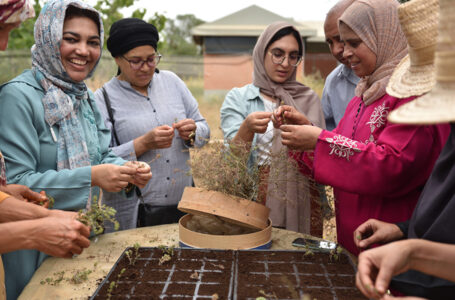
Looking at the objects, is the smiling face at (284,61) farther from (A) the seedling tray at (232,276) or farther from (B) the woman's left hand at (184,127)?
(A) the seedling tray at (232,276)

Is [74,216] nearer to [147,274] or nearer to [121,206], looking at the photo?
[147,274]

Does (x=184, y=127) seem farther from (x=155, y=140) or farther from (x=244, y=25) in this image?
(x=244, y=25)

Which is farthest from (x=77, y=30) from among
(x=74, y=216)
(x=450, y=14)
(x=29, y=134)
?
(x=450, y=14)

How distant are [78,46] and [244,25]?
1607cm

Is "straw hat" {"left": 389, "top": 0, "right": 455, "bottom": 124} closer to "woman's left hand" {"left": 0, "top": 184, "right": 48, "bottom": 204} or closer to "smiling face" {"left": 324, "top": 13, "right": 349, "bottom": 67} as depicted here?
"woman's left hand" {"left": 0, "top": 184, "right": 48, "bottom": 204}

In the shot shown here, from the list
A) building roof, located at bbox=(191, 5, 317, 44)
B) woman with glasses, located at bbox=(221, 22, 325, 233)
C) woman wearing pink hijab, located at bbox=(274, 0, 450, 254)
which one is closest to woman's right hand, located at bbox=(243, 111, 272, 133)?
woman with glasses, located at bbox=(221, 22, 325, 233)

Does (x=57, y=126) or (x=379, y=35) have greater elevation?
(x=379, y=35)

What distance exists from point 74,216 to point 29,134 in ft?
2.12

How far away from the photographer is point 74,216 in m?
1.70

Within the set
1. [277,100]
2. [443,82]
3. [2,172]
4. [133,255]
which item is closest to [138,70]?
[277,100]

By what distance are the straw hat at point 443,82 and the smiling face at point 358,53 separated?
1041mm

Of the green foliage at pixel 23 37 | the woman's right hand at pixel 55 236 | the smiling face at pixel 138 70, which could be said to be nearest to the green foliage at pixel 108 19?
the green foliage at pixel 23 37

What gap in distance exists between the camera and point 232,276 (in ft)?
5.56

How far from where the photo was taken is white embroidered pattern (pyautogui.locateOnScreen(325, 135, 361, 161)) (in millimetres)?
1952
